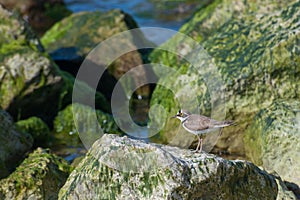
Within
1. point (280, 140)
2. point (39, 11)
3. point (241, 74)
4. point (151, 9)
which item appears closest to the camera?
point (280, 140)

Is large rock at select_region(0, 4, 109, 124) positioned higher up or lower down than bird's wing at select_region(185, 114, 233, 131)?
lower down

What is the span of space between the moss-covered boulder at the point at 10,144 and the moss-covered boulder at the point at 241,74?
1.88 meters

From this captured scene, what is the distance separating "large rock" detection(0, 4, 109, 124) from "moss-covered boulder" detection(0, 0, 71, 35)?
245 inches

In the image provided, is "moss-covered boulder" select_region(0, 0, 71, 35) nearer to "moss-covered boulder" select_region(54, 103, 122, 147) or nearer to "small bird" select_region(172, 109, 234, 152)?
"moss-covered boulder" select_region(54, 103, 122, 147)

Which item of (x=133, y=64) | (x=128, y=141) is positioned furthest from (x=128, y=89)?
(x=128, y=141)

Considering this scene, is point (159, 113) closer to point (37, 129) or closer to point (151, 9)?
point (37, 129)

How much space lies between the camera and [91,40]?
11.5m

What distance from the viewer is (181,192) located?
5.17 meters

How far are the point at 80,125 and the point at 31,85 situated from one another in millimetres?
890

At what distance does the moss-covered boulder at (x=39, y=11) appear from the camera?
627 inches

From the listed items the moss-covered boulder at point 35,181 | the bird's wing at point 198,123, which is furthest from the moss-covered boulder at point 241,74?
the moss-covered boulder at point 35,181

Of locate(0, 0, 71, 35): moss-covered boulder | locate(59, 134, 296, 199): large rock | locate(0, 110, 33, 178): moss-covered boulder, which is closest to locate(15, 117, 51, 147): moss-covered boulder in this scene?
locate(0, 110, 33, 178): moss-covered boulder

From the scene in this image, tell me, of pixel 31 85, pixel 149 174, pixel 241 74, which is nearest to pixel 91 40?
pixel 31 85

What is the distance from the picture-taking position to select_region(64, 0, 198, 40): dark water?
15023mm
